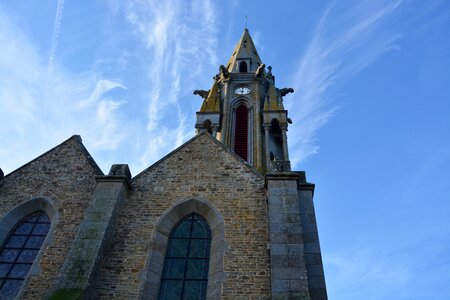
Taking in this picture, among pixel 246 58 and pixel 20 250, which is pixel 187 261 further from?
pixel 246 58

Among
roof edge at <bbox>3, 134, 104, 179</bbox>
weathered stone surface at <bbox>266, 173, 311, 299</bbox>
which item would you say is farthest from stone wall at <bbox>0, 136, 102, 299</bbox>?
weathered stone surface at <bbox>266, 173, 311, 299</bbox>

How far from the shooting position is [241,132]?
20.7 meters

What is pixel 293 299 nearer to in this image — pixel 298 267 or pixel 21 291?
pixel 298 267

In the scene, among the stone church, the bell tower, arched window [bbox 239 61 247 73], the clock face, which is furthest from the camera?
arched window [bbox 239 61 247 73]

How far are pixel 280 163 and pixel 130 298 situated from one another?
4630mm

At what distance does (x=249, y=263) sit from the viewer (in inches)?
319

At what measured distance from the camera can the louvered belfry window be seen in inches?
762

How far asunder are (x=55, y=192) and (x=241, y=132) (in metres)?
12.0

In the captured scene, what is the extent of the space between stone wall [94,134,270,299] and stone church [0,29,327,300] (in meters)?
0.02

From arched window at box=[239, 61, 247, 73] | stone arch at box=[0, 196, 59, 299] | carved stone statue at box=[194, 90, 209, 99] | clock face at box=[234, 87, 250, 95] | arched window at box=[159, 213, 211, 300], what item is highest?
arched window at box=[239, 61, 247, 73]

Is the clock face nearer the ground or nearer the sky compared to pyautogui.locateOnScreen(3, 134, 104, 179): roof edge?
nearer the sky

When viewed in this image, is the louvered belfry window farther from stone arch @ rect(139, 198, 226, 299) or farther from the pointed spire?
stone arch @ rect(139, 198, 226, 299)

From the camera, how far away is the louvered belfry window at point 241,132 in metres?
19.3

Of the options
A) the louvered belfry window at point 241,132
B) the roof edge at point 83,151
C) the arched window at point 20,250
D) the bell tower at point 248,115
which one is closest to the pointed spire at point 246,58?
the bell tower at point 248,115
